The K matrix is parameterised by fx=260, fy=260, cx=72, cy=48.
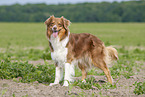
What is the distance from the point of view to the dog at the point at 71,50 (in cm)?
680

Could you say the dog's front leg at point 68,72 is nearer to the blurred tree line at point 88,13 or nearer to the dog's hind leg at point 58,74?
the dog's hind leg at point 58,74

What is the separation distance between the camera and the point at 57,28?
261 inches

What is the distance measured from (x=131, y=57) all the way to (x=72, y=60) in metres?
6.68

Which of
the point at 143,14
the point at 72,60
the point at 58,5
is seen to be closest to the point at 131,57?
the point at 72,60

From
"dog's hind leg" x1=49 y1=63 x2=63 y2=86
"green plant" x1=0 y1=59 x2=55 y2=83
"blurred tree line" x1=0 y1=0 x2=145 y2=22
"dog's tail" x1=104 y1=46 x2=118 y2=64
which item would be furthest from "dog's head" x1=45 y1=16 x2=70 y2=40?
"blurred tree line" x1=0 y1=0 x2=145 y2=22

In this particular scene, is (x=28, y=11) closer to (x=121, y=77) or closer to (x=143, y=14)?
(x=143, y=14)

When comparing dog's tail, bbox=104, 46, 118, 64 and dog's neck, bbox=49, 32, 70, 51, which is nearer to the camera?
dog's neck, bbox=49, 32, 70, 51

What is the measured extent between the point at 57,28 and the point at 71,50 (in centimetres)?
81

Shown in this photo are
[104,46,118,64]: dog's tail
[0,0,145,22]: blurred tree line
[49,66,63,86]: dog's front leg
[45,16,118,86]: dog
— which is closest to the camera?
[45,16,118,86]: dog

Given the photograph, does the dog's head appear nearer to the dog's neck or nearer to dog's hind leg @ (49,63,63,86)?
the dog's neck

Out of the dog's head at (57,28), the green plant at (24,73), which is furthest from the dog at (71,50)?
the green plant at (24,73)

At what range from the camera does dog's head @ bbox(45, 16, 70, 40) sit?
6.68m

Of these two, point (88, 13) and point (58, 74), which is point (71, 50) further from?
point (88, 13)

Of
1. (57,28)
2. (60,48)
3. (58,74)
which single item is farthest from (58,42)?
(58,74)
